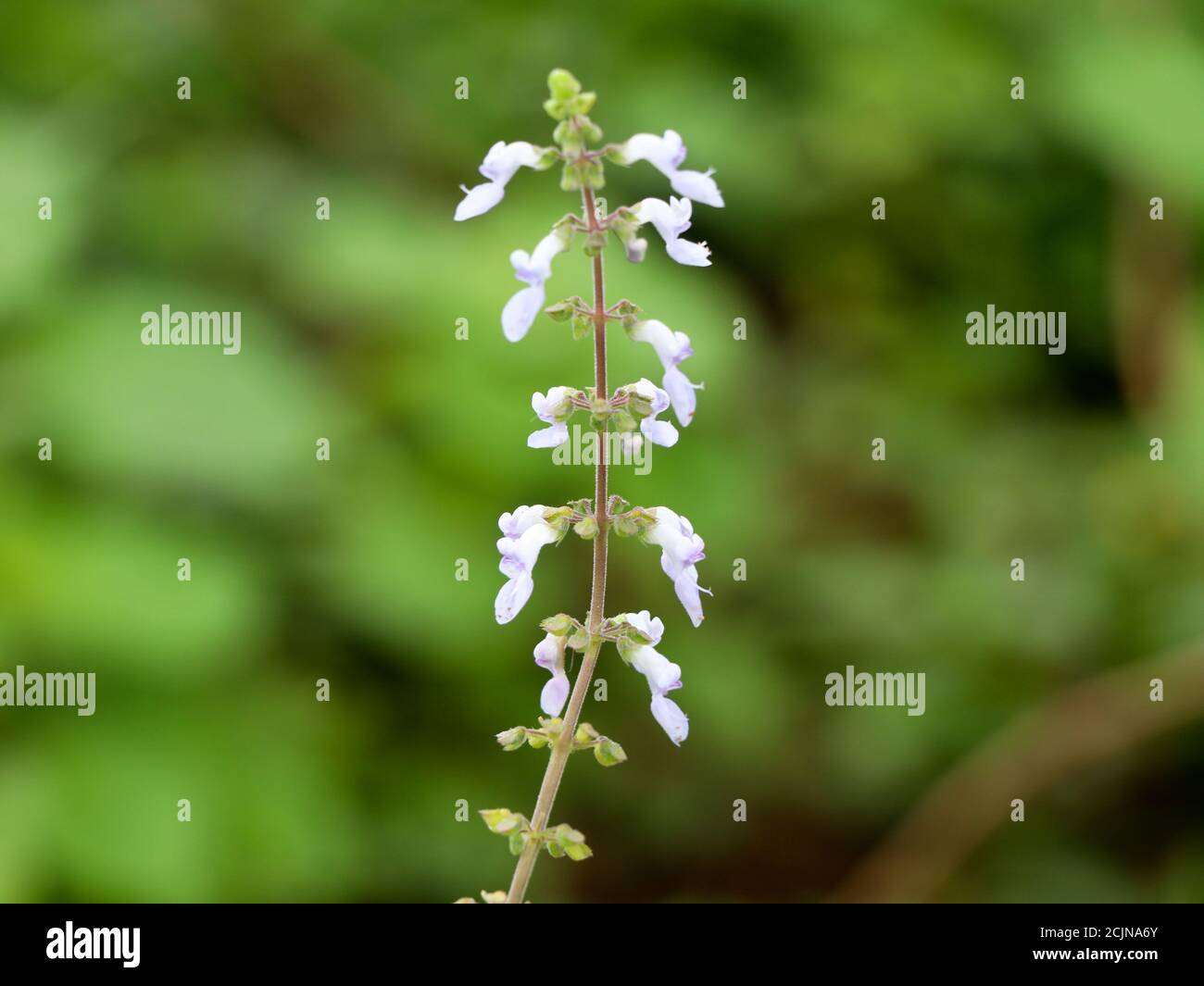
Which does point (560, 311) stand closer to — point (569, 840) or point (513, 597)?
point (513, 597)

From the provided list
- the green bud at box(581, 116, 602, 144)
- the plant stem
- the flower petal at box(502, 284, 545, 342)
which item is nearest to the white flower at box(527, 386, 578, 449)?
the plant stem

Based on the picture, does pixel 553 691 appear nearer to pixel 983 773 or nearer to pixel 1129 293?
pixel 983 773

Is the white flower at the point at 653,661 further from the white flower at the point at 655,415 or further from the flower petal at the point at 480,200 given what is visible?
the flower petal at the point at 480,200

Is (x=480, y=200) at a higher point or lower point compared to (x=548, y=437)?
higher

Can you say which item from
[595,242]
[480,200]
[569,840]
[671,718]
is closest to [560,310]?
[595,242]

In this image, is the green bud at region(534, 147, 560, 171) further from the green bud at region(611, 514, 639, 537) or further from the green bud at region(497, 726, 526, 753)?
the green bud at region(497, 726, 526, 753)

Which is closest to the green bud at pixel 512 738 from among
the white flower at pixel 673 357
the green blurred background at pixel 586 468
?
the white flower at pixel 673 357
